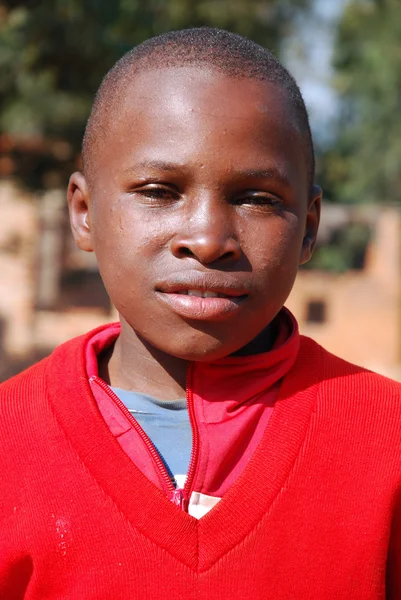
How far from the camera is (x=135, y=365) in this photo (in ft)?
5.74

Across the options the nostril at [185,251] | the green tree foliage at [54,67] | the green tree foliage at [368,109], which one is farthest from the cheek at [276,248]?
the green tree foliage at [368,109]

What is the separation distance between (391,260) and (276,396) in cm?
1027

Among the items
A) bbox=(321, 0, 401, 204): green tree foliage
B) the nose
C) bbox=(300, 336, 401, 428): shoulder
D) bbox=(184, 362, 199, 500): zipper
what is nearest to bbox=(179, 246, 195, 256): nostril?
the nose

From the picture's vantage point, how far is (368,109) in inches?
611

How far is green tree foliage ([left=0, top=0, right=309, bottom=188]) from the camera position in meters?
5.55

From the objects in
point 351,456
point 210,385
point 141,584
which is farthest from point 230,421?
point 141,584

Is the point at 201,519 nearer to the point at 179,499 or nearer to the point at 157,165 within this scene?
the point at 179,499

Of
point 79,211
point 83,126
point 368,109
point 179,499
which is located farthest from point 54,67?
point 368,109

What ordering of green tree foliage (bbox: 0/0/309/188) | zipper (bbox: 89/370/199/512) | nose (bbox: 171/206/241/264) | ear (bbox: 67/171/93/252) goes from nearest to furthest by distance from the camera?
nose (bbox: 171/206/241/264)
zipper (bbox: 89/370/199/512)
ear (bbox: 67/171/93/252)
green tree foliage (bbox: 0/0/309/188)

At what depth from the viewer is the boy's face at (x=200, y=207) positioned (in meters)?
1.48

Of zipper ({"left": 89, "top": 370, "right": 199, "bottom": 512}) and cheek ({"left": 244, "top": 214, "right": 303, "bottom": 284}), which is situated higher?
cheek ({"left": 244, "top": 214, "right": 303, "bottom": 284})

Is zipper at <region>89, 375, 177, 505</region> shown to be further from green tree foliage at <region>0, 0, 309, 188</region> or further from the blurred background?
green tree foliage at <region>0, 0, 309, 188</region>

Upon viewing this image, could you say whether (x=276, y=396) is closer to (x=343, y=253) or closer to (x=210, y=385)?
(x=210, y=385)

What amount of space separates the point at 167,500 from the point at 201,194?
582mm
